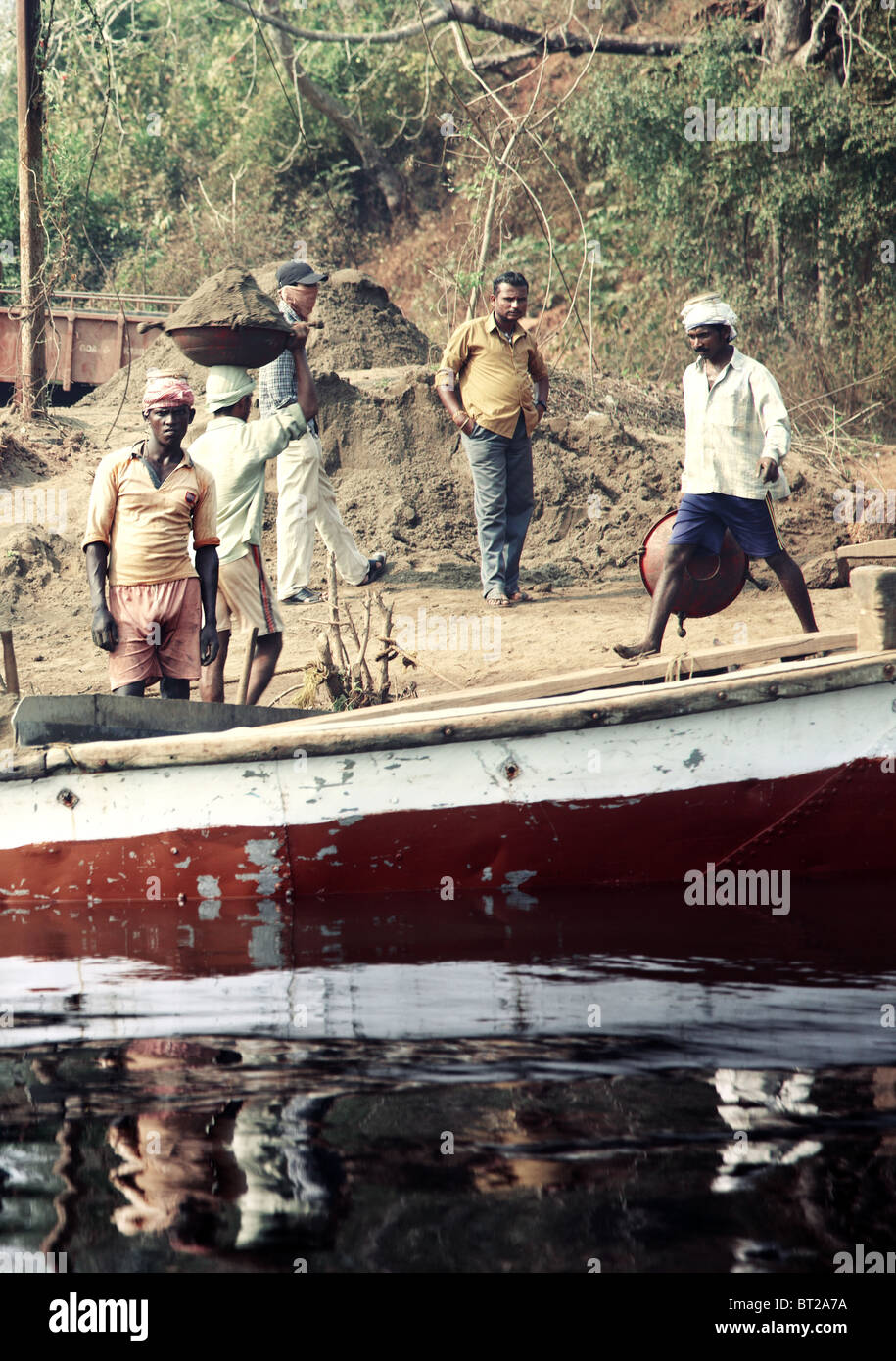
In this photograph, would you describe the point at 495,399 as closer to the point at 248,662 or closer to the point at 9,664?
the point at 248,662

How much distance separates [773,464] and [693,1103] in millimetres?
3323

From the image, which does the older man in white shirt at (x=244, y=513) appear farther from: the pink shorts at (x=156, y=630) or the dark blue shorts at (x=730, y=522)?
the dark blue shorts at (x=730, y=522)

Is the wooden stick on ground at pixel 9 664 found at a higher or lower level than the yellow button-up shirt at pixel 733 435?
lower

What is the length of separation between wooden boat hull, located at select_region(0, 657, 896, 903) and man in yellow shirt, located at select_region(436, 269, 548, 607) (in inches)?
143

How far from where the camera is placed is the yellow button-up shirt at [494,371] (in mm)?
8320

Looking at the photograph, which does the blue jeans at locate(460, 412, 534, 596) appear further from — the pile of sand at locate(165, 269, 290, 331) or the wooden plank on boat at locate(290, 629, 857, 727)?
the wooden plank on boat at locate(290, 629, 857, 727)

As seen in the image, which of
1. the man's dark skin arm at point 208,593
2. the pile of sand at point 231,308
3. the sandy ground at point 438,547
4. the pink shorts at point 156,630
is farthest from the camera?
the sandy ground at point 438,547

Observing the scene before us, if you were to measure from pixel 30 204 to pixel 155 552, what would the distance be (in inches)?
300

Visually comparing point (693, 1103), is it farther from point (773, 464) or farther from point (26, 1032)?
point (773, 464)

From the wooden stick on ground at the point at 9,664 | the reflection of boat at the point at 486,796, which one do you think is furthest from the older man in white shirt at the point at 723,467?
the wooden stick on ground at the point at 9,664

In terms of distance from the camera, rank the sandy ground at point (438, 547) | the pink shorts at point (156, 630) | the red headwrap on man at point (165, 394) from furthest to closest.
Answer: the sandy ground at point (438, 547) < the pink shorts at point (156, 630) < the red headwrap on man at point (165, 394)

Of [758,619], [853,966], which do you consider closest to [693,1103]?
[853,966]

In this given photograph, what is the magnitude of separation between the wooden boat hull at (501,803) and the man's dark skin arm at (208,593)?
668 millimetres

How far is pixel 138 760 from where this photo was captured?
5.02 meters
